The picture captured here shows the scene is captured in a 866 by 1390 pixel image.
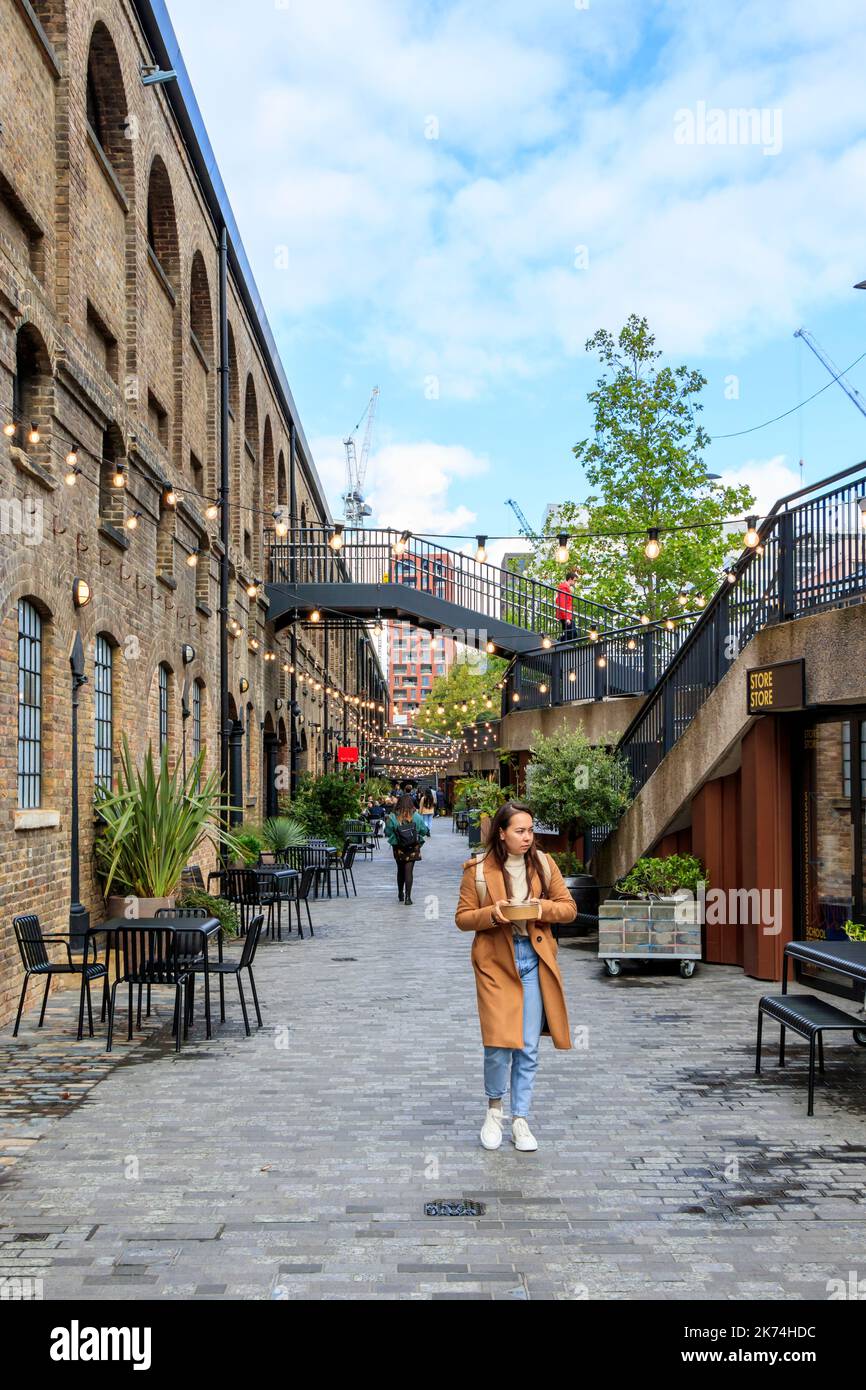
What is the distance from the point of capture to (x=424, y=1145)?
6297 mm

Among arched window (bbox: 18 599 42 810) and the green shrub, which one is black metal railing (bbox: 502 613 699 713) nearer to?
the green shrub

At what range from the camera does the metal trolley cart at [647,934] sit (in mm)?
12195

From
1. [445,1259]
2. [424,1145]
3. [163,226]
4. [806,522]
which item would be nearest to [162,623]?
[163,226]

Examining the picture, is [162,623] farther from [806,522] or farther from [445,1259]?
[445,1259]

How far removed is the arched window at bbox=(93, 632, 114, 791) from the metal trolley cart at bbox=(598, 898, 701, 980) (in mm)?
5769

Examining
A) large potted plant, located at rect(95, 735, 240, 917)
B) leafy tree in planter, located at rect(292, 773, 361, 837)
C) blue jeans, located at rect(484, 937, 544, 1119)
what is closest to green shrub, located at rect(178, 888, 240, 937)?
large potted plant, located at rect(95, 735, 240, 917)

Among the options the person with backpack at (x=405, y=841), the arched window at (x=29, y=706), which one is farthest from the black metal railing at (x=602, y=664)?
the arched window at (x=29, y=706)

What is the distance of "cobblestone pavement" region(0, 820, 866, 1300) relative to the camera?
4590mm

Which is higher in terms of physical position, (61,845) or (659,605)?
(659,605)

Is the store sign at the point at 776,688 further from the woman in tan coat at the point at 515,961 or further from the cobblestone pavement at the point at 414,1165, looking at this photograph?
the woman in tan coat at the point at 515,961

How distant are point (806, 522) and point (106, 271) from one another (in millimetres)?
8488

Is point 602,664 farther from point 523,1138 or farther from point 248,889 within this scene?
point 523,1138

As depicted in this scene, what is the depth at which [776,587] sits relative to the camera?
11.9 metres
